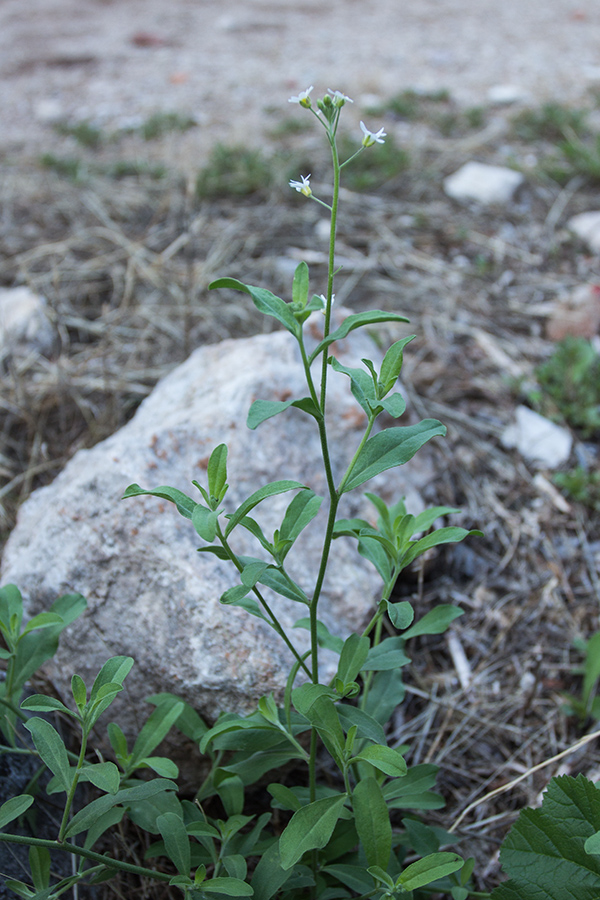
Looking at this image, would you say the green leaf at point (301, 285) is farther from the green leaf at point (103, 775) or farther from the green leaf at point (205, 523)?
the green leaf at point (103, 775)

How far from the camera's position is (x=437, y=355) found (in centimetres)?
284

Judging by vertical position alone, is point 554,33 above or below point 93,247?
above

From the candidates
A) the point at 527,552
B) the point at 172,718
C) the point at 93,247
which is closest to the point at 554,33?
the point at 93,247

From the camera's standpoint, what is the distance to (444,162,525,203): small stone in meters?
3.73

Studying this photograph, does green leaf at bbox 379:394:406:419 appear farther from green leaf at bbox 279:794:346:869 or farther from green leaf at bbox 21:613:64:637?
green leaf at bbox 21:613:64:637

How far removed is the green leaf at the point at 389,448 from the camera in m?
1.14

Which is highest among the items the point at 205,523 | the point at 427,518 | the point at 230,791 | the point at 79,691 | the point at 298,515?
the point at 205,523

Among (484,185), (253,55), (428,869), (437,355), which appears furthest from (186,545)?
(253,55)

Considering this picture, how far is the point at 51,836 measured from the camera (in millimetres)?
1461

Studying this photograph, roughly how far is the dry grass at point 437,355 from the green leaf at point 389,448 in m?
0.82

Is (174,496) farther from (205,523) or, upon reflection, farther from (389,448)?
(389,448)

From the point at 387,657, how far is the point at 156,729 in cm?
47

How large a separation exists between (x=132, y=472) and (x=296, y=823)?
37.4 inches

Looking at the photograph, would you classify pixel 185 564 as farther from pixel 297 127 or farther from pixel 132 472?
pixel 297 127
